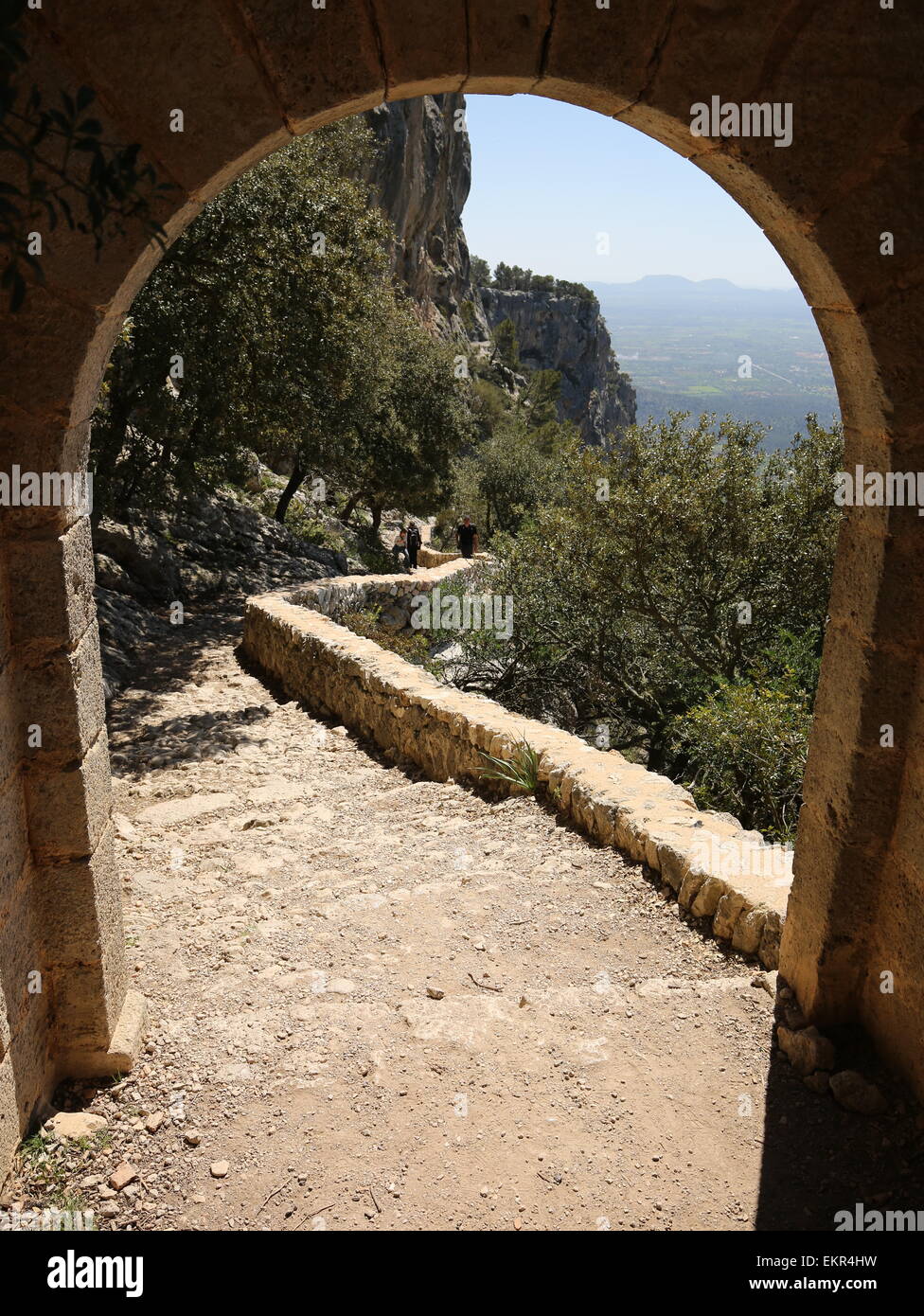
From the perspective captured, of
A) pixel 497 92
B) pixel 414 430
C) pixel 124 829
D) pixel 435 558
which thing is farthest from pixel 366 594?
pixel 497 92

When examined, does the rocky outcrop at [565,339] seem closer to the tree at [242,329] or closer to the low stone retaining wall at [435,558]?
the low stone retaining wall at [435,558]

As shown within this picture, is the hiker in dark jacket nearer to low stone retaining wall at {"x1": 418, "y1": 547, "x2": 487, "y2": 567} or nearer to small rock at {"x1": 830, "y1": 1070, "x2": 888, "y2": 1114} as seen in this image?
low stone retaining wall at {"x1": 418, "y1": 547, "x2": 487, "y2": 567}

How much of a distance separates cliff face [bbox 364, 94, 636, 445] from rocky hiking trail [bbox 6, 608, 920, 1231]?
20.5ft

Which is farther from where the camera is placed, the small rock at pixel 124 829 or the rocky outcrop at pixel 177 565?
the rocky outcrop at pixel 177 565

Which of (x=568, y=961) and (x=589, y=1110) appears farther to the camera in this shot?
(x=568, y=961)

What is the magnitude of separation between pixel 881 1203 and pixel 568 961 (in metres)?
1.54

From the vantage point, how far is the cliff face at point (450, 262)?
109 feet

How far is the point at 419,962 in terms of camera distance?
402cm

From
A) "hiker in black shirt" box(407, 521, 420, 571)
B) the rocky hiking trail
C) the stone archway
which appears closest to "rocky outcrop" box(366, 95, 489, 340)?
"hiker in black shirt" box(407, 521, 420, 571)

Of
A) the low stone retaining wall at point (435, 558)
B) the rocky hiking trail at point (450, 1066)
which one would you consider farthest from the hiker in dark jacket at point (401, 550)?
the rocky hiking trail at point (450, 1066)

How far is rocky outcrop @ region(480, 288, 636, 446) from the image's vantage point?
259ft

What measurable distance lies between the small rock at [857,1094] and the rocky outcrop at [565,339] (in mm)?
76953
